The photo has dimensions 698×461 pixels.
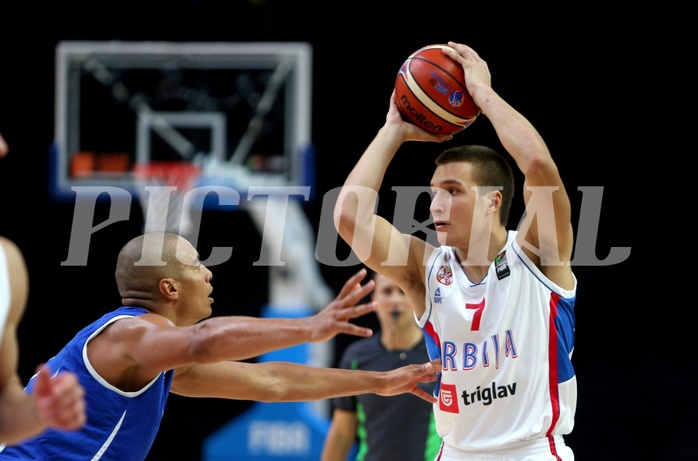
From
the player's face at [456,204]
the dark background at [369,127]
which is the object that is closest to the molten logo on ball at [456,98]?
the player's face at [456,204]

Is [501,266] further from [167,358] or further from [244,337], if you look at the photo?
[167,358]

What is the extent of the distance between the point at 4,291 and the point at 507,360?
6.51 ft

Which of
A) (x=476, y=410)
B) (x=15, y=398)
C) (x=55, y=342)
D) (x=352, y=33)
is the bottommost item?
(x=55, y=342)

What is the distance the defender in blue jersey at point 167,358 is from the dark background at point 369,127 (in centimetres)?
651

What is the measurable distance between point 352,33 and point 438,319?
8.78 m

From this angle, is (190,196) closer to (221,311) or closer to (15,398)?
(221,311)

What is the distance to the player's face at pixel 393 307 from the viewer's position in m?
5.85

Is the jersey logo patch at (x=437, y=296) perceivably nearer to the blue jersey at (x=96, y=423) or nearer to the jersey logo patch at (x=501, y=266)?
the jersey logo patch at (x=501, y=266)

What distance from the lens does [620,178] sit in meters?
11.3

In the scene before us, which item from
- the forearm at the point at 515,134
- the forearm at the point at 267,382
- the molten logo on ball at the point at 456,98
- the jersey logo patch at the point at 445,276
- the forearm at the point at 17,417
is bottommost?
the forearm at the point at 267,382

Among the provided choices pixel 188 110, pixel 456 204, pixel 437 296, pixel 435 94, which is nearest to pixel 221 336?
pixel 437 296

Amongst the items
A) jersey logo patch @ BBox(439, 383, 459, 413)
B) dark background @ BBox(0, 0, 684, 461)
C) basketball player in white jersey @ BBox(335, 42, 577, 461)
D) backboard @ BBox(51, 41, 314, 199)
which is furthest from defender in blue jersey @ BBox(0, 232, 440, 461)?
dark background @ BBox(0, 0, 684, 461)

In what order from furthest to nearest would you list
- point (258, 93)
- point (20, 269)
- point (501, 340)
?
1. point (258, 93)
2. point (501, 340)
3. point (20, 269)

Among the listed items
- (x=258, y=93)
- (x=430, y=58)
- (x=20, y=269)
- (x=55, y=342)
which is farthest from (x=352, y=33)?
(x=20, y=269)
